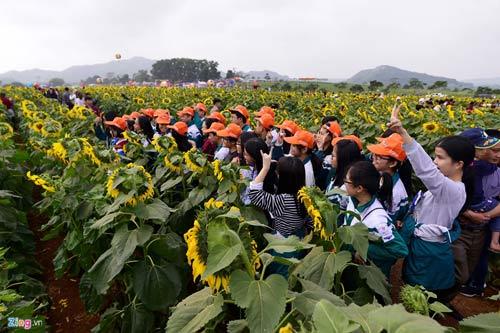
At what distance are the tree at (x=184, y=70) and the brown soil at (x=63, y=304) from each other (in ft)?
275

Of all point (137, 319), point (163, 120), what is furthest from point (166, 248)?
point (163, 120)

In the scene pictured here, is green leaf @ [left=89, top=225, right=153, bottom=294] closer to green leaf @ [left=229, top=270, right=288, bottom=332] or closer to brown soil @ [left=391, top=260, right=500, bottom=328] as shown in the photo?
green leaf @ [left=229, top=270, right=288, bottom=332]

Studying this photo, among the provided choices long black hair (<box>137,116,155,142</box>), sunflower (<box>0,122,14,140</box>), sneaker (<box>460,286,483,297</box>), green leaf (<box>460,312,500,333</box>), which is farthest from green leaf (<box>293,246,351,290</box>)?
sunflower (<box>0,122,14,140</box>)

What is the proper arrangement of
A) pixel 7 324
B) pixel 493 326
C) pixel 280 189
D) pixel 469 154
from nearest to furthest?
pixel 493 326, pixel 7 324, pixel 469 154, pixel 280 189

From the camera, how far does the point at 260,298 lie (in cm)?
128

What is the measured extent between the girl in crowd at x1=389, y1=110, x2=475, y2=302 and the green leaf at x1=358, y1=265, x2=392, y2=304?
100cm

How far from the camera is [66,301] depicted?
3844mm

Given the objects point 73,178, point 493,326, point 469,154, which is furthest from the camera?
point 73,178

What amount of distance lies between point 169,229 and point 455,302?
120 inches

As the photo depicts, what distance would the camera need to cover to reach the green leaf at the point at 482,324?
0.76 m

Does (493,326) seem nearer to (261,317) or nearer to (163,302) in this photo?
(261,317)

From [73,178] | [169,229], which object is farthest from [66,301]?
[169,229]

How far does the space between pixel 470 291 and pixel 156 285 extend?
11.2 feet

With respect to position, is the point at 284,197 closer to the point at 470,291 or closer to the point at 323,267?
the point at 323,267
